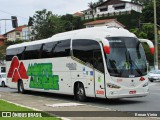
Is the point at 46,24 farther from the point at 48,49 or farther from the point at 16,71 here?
the point at 48,49

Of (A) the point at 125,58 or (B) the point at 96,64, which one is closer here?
(A) the point at 125,58

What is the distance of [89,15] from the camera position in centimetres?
12319

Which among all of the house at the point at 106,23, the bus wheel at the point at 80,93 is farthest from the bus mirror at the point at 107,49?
the house at the point at 106,23

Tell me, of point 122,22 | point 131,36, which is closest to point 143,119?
point 131,36

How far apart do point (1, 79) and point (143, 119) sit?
29.9m

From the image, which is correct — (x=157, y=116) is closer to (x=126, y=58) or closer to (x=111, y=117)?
(x=111, y=117)

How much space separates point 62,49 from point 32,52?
4256mm

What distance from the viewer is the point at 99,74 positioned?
17547 millimetres

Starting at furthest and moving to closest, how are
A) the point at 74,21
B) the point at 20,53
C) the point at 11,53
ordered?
1. the point at 74,21
2. the point at 11,53
3. the point at 20,53

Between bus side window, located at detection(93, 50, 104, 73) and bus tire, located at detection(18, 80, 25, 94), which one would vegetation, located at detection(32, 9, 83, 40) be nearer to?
bus tire, located at detection(18, 80, 25, 94)

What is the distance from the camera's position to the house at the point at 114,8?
111625mm

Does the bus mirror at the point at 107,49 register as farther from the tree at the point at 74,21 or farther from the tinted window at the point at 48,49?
the tree at the point at 74,21

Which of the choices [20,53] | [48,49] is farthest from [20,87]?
[48,49]

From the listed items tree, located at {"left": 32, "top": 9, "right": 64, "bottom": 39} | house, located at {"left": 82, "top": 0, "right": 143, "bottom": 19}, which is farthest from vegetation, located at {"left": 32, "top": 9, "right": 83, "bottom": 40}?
house, located at {"left": 82, "top": 0, "right": 143, "bottom": 19}
